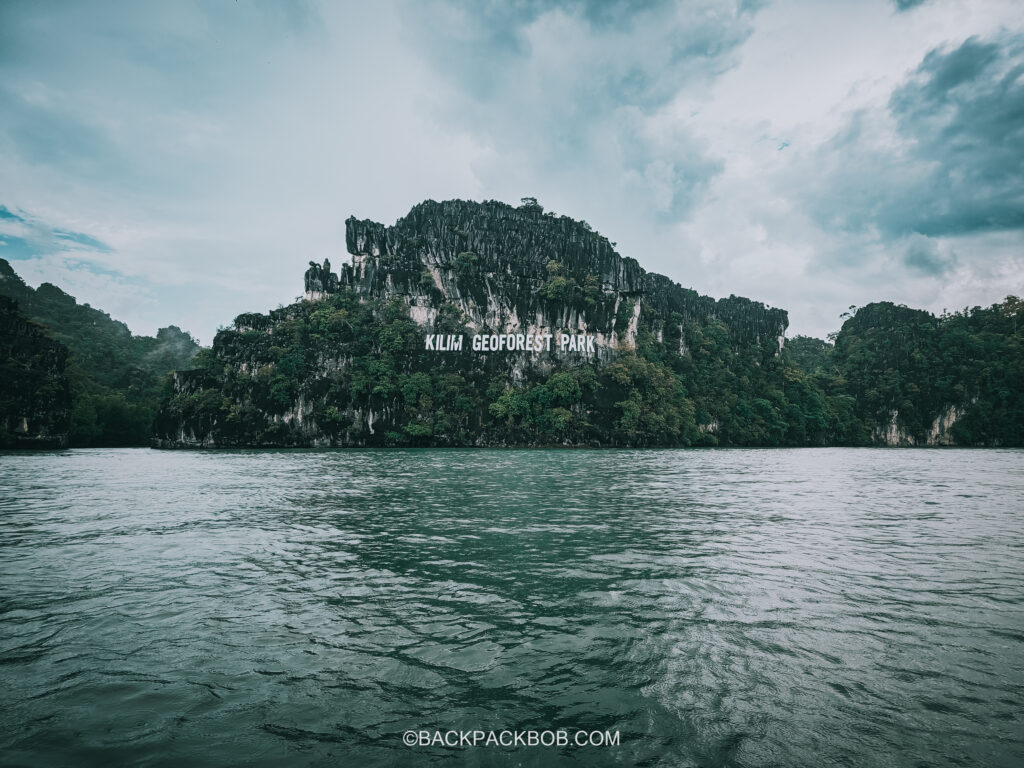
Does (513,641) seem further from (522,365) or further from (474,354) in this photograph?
(474,354)

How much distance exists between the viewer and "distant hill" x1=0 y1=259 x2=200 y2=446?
238ft

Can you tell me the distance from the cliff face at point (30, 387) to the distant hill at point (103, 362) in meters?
6.59

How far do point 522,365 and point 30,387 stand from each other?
229 feet

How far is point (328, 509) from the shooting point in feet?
55.3

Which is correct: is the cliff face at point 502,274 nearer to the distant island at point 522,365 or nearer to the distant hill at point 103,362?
the distant island at point 522,365

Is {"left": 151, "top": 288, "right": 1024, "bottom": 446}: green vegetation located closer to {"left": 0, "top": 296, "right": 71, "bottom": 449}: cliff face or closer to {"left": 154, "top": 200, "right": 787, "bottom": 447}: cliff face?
{"left": 154, "top": 200, "right": 787, "bottom": 447}: cliff face

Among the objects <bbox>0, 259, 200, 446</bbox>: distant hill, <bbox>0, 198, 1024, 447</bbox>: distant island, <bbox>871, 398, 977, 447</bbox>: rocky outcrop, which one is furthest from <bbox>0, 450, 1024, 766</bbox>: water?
<bbox>871, 398, 977, 447</bbox>: rocky outcrop

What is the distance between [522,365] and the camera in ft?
285

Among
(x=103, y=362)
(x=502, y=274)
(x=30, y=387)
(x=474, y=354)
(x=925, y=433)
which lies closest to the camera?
(x=30, y=387)

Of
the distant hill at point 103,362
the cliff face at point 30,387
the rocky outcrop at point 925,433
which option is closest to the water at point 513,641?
the cliff face at point 30,387

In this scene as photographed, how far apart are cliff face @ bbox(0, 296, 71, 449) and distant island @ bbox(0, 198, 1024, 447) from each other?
737 millimetres

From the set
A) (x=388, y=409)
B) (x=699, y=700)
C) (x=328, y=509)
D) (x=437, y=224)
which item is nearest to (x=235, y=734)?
(x=699, y=700)

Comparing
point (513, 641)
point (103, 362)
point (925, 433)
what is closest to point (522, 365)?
point (513, 641)

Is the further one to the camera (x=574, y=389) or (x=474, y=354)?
(x=474, y=354)
